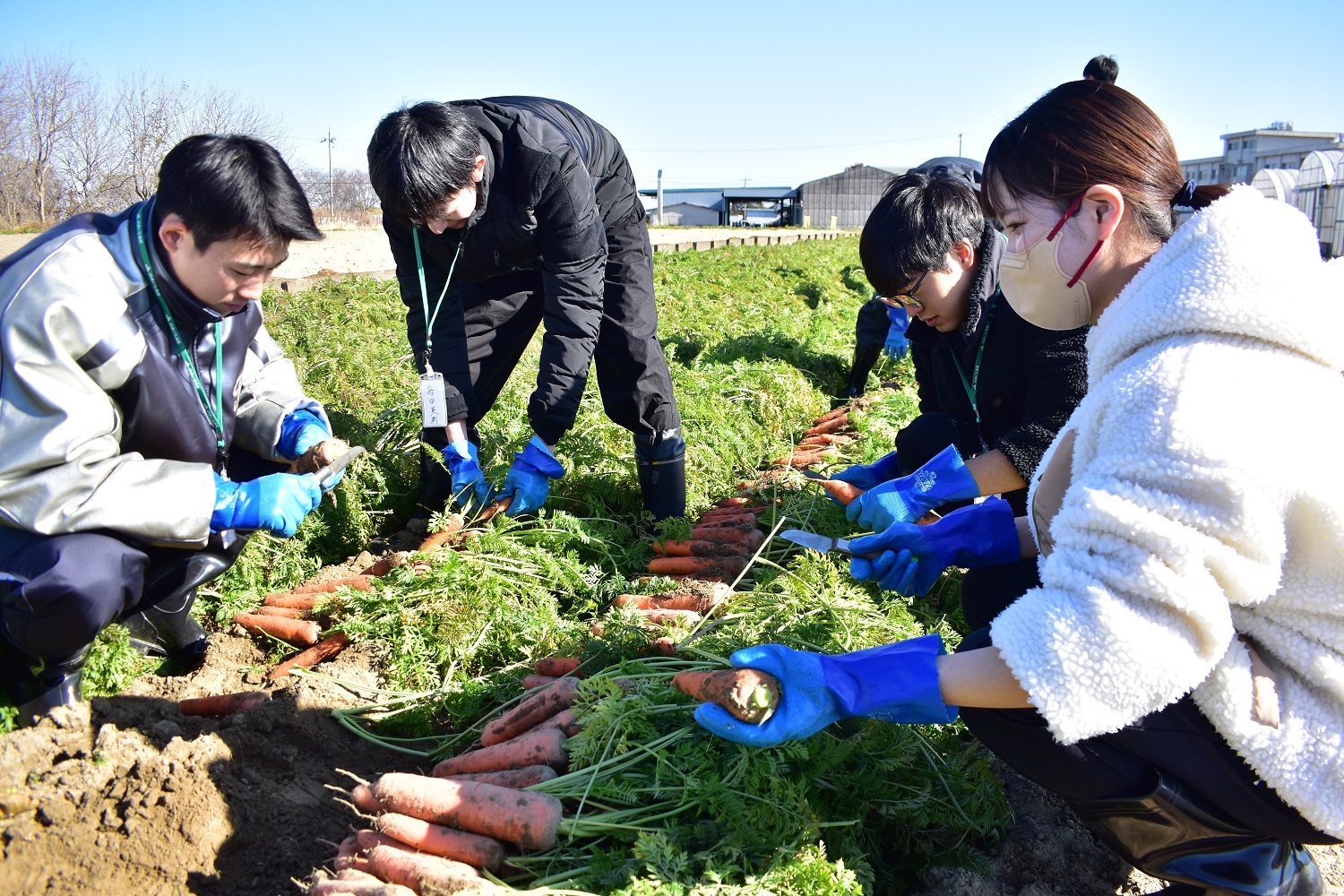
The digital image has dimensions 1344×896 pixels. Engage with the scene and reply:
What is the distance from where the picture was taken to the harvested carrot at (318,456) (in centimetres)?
316

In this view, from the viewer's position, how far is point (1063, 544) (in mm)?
1481

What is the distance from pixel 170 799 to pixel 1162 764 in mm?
2088

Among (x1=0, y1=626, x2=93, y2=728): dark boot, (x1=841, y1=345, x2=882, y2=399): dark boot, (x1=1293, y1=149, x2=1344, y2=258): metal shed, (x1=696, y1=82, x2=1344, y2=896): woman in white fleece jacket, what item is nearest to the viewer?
(x1=696, y1=82, x2=1344, y2=896): woman in white fleece jacket

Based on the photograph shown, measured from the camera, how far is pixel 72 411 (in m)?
2.31

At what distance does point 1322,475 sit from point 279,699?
2523mm

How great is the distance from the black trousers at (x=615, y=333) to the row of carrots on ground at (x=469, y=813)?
5.79ft

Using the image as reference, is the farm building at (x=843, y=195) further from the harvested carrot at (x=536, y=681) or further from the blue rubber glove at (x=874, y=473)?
the harvested carrot at (x=536, y=681)

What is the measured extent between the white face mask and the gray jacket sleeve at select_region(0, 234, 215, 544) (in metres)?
2.30

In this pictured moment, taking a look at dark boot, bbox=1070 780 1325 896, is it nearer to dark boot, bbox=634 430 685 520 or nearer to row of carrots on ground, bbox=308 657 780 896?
row of carrots on ground, bbox=308 657 780 896

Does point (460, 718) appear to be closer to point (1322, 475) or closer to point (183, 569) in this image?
point (183, 569)

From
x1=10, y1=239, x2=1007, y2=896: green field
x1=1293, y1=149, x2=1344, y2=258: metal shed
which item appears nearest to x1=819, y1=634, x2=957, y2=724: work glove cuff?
x1=10, y1=239, x2=1007, y2=896: green field

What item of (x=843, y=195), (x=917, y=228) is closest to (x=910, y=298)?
(x=917, y=228)

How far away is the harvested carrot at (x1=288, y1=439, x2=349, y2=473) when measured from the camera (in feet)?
10.4

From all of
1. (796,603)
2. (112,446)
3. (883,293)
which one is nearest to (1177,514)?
(796,603)
